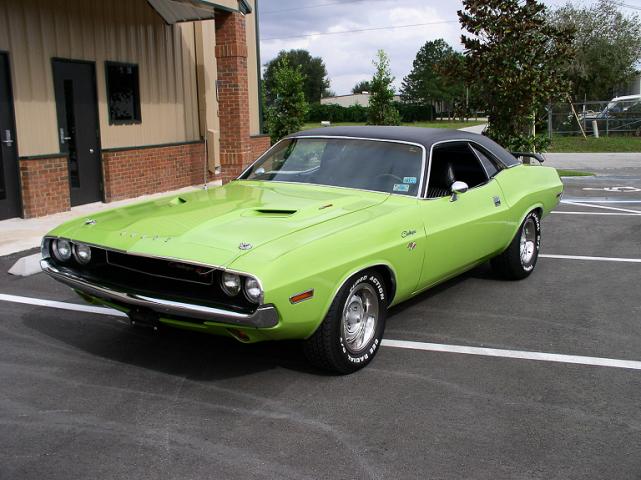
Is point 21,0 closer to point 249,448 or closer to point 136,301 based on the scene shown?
point 136,301

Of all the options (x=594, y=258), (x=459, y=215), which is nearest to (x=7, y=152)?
(x=459, y=215)

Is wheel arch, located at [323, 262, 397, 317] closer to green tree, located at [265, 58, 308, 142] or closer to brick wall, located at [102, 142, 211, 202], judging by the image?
brick wall, located at [102, 142, 211, 202]

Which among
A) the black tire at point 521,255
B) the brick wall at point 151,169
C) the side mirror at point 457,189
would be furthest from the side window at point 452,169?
the brick wall at point 151,169

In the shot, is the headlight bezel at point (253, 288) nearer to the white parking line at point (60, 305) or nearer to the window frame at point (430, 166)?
the window frame at point (430, 166)

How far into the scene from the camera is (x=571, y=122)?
31.3 m

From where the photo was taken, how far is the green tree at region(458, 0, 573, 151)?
15.2 metres

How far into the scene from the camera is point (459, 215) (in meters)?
5.69

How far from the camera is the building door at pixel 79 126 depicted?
11.2 meters

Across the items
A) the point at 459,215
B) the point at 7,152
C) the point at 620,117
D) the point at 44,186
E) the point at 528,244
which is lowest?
the point at 528,244

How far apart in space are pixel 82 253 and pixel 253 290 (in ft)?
4.81

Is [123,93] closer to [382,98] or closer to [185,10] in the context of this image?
[185,10]

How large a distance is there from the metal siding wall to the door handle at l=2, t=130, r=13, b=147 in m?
0.16

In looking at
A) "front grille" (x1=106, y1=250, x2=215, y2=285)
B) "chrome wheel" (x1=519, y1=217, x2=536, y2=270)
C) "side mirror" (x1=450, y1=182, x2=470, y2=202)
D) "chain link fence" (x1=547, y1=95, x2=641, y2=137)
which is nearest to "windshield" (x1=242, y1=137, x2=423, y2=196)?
"side mirror" (x1=450, y1=182, x2=470, y2=202)

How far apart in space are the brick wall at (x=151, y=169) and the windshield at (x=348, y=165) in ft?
21.7
